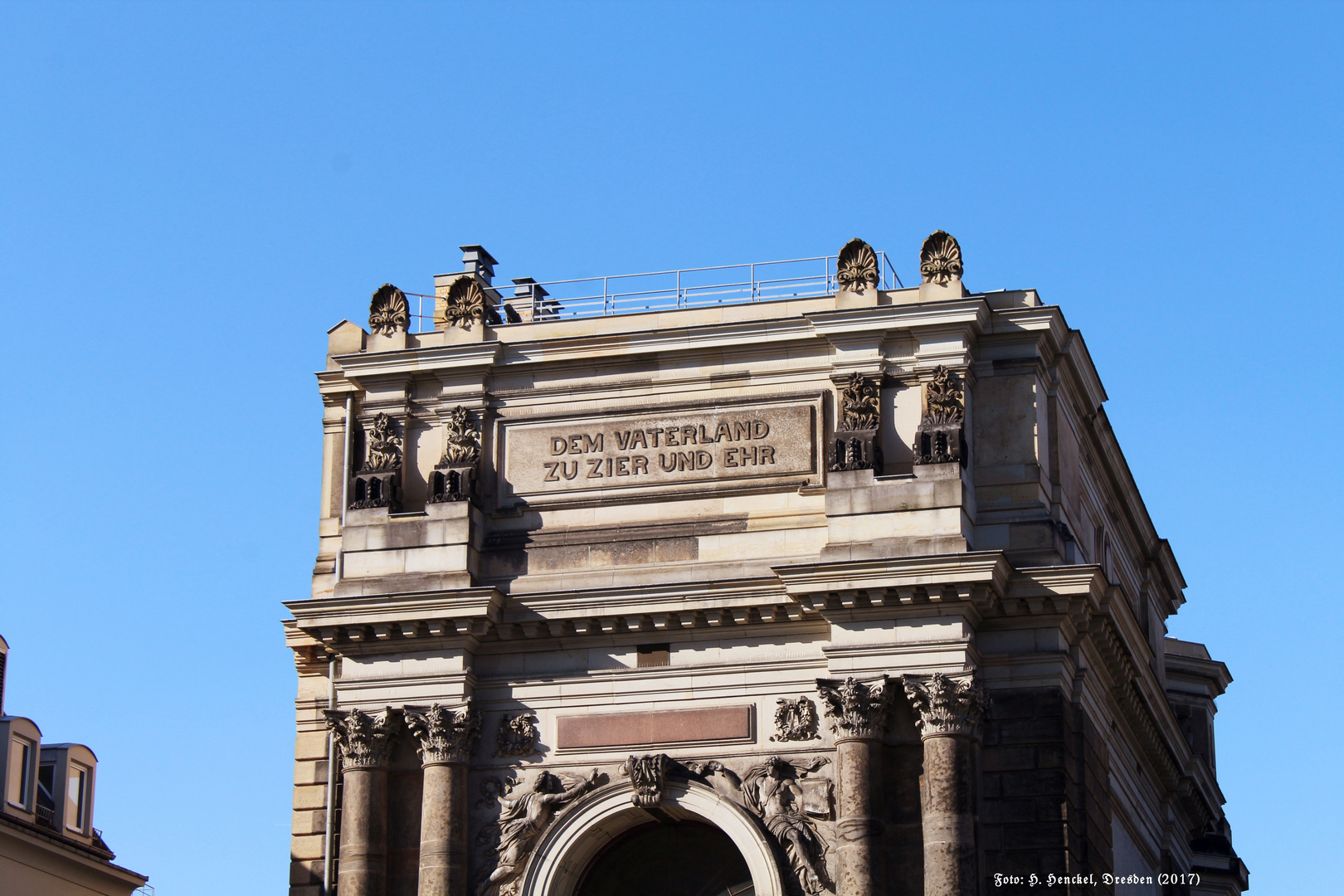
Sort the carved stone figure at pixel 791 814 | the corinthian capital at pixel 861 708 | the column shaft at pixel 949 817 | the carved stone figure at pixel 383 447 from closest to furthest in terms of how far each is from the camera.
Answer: the column shaft at pixel 949 817 → the corinthian capital at pixel 861 708 → the carved stone figure at pixel 791 814 → the carved stone figure at pixel 383 447

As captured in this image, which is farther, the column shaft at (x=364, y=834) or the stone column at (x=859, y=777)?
the column shaft at (x=364, y=834)

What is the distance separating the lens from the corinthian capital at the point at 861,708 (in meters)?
38.4

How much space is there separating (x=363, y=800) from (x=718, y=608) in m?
7.14

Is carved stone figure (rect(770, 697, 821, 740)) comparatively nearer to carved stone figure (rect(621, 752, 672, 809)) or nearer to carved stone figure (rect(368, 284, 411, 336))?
carved stone figure (rect(621, 752, 672, 809))

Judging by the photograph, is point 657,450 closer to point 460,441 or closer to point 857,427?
point 460,441

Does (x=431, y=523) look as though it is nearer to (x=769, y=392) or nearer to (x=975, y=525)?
(x=769, y=392)

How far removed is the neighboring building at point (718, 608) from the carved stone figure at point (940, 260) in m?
0.05

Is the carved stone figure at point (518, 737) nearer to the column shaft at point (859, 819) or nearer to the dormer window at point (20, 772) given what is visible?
the column shaft at point (859, 819)

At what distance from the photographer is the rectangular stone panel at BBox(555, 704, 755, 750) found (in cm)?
3988

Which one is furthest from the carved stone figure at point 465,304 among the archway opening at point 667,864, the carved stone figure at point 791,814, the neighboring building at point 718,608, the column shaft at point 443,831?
the carved stone figure at point 791,814

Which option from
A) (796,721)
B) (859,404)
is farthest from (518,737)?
(859,404)

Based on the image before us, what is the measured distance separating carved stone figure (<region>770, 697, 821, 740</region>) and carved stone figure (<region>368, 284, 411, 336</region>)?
10.7m

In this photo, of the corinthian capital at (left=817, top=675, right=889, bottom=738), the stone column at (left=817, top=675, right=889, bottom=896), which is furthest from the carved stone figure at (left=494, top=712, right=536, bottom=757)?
the corinthian capital at (left=817, top=675, right=889, bottom=738)

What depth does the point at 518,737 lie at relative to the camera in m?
40.8
